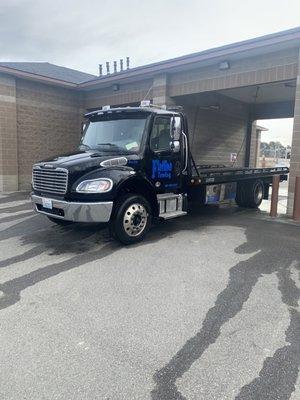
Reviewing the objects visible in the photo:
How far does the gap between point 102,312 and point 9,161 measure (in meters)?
11.5

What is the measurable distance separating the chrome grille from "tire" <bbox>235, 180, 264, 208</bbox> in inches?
235

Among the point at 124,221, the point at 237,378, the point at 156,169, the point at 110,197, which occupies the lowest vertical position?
the point at 237,378

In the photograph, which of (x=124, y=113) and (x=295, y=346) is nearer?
(x=295, y=346)

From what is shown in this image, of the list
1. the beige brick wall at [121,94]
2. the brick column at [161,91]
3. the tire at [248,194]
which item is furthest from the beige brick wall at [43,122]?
the tire at [248,194]

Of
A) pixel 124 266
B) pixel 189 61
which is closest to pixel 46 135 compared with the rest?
pixel 189 61

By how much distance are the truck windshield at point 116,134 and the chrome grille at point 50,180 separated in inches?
45.2

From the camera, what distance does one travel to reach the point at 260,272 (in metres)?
5.33

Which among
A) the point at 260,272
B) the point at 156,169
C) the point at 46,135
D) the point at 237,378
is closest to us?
the point at 237,378

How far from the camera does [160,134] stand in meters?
7.05

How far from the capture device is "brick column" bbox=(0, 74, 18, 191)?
13.7m

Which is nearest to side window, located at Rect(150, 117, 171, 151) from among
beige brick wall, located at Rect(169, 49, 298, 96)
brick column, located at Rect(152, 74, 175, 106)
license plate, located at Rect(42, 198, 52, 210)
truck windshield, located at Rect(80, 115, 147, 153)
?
truck windshield, located at Rect(80, 115, 147, 153)

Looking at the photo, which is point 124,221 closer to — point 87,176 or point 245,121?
point 87,176

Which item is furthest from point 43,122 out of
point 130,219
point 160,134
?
point 130,219

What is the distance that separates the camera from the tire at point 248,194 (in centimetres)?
1080
